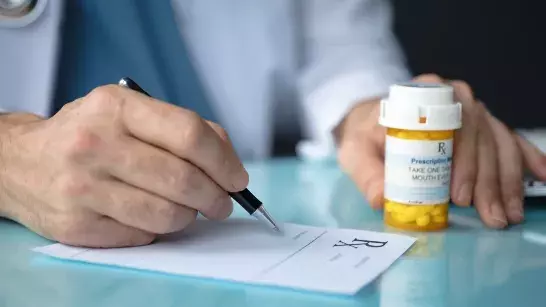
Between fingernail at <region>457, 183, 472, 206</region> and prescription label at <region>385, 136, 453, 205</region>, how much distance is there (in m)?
0.06

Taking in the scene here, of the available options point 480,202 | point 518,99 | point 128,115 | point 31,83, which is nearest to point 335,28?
point 518,99

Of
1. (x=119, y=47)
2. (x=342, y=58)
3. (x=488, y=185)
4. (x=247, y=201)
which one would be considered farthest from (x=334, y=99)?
(x=247, y=201)

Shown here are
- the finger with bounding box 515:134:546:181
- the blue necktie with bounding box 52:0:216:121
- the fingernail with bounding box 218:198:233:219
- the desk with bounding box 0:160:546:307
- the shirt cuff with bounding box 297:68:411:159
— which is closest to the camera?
the desk with bounding box 0:160:546:307

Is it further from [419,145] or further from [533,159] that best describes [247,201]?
[533,159]

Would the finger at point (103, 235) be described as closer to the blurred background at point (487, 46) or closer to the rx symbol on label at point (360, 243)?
the rx symbol on label at point (360, 243)

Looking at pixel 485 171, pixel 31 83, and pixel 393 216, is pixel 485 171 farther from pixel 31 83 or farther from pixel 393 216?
pixel 31 83

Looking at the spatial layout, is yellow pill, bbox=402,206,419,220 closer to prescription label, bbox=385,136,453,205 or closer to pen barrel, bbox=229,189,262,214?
prescription label, bbox=385,136,453,205

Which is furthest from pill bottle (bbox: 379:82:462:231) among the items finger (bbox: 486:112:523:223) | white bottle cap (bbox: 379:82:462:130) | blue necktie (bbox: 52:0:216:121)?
blue necktie (bbox: 52:0:216:121)

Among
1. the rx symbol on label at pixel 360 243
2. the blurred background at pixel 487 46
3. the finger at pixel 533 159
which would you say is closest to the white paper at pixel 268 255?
the rx symbol on label at pixel 360 243

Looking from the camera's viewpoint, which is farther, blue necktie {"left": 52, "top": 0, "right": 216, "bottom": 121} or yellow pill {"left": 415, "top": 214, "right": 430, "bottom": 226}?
blue necktie {"left": 52, "top": 0, "right": 216, "bottom": 121}

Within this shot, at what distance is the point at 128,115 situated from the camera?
51 centimetres

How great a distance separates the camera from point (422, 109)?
0.57 metres

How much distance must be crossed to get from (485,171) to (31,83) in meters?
0.86

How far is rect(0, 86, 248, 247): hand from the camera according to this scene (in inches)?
19.8
